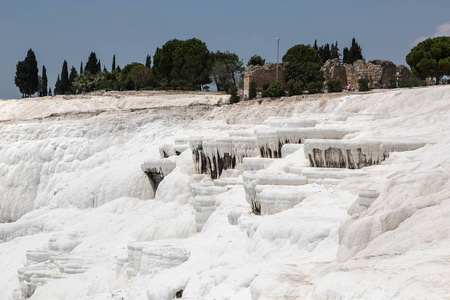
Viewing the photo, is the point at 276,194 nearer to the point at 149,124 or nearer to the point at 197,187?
the point at 197,187

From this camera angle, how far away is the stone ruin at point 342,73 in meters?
34.8

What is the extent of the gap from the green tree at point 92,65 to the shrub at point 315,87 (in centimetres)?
3466

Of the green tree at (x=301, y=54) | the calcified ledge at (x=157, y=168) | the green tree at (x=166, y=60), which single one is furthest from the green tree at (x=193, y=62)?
the calcified ledge at (x=157, y=168)

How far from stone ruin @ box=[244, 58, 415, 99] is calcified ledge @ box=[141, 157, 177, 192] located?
9.89m

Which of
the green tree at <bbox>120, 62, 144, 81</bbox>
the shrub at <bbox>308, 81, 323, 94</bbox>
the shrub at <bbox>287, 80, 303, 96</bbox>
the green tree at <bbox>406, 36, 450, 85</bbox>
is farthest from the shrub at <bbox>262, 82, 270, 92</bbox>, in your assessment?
the green tree at <bbox>120, 62, 144, 81</bbox>

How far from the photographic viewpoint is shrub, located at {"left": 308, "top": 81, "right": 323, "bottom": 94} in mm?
31047

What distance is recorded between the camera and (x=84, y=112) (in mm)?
34750

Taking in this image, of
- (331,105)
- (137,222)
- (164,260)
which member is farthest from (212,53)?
(164,260)

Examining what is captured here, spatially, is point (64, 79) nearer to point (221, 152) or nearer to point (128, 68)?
point (128, 68)

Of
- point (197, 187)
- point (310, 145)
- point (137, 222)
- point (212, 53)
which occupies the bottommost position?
point (137, 222)

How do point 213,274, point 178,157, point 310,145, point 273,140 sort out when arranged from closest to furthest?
point 213,274 → point 310,145 → point 273,140 → point 178,157

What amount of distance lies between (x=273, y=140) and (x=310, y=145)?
3.38 meters

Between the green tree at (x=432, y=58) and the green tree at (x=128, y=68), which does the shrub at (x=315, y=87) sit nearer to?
the green tree at (x=432, y=58)

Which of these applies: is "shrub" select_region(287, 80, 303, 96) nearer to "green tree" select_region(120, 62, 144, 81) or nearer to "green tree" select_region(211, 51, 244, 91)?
"green tree" select_region(211, 51, 244, 91)
